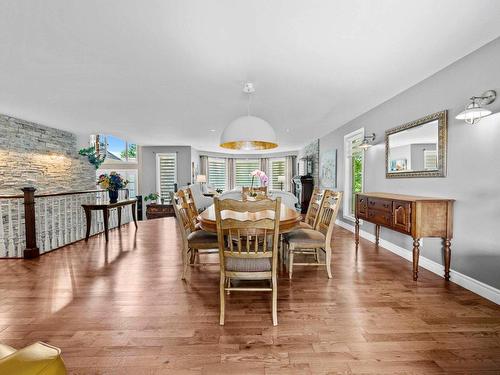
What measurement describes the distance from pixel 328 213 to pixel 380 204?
2.68ft

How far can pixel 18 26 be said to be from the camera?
2.05 m

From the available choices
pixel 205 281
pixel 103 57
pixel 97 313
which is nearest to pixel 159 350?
pixel 97 313

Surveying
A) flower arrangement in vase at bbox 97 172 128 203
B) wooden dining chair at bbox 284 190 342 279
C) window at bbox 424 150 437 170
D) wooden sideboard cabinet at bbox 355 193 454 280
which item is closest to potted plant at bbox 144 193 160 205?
flower arrangement in vase at bbox 97 172 128 203

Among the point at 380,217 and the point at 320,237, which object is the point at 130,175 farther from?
the point at 380,217

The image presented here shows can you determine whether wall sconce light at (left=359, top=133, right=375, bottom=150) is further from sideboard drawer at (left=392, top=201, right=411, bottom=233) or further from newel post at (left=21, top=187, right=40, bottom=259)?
newel post at (left=21, top=187, right=40, bottom=259)

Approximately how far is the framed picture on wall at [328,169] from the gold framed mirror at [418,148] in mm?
2465

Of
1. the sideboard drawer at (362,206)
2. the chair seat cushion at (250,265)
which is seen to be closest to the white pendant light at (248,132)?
the chair seat cushion at (250,265)

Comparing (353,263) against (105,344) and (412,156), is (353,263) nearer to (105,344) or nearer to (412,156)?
(412,156)

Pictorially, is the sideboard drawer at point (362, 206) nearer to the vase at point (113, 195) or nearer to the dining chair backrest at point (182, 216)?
the dining chair backrest at point (182, 216)

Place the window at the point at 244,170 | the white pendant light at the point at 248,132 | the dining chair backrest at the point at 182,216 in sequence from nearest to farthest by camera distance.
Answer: the dining chair backrest at the point at 182,216 < the white pendant light at the point at 248,132 < the window at the point at 244,170

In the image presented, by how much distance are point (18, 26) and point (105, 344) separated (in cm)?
264

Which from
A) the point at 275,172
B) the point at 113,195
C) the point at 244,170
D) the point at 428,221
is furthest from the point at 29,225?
the point at 275,172

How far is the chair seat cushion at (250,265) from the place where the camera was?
1948mm

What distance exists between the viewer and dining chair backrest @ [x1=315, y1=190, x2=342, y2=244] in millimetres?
2710
